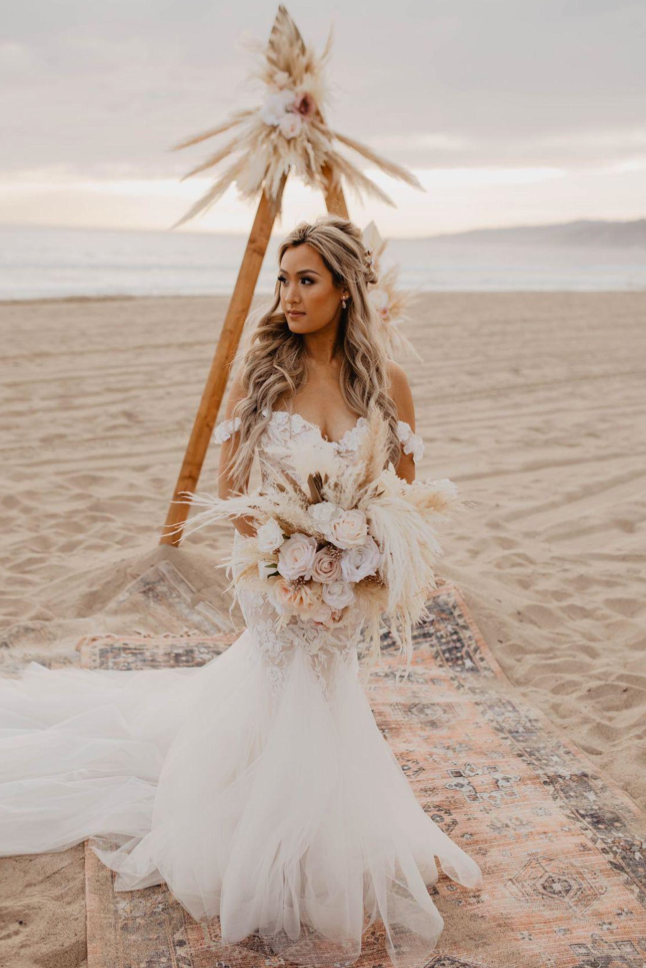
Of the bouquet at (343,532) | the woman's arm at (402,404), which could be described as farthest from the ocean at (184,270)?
the bouquet at (343,532)

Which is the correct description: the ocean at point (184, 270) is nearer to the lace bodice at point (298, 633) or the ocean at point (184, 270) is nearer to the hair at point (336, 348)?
the hair at point (336, 348)

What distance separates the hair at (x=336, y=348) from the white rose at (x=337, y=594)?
0.61m

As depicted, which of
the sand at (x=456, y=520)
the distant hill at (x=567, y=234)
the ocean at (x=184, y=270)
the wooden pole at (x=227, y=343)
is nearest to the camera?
the sand at (x=456, y=520)

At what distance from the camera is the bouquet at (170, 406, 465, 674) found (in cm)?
239

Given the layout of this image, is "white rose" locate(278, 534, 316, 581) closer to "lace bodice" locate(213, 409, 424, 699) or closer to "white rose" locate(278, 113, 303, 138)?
"lace bodice" locate(213, 409, 424, 699)

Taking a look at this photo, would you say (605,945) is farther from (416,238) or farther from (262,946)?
(416,238)

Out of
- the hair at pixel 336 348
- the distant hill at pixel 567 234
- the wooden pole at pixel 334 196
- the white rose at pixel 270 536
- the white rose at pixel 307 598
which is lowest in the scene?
the white rose at pixel 307 598

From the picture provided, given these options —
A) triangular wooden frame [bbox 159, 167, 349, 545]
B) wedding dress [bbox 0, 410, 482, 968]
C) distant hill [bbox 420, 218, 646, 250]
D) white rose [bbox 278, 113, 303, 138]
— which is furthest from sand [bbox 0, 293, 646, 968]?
distant hill [bbox 420, 218, 646, 250]

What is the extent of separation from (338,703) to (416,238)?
268ft

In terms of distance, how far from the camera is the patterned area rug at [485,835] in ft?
8.39

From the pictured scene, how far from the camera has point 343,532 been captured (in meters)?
2.34

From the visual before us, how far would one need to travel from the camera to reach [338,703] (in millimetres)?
2791

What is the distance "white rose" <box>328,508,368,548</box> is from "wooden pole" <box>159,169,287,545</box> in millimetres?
1946

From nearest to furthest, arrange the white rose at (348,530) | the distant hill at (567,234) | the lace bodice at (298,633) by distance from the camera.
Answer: the white rose at (348,530)
the lace bodice at (298,633)
the distant hill at (567,234)
